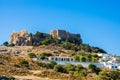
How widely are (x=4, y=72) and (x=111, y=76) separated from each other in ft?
60.8

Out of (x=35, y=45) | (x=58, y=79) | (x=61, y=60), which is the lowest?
(x=58, y=79)

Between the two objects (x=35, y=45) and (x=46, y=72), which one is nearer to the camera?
(x=46, y=72)

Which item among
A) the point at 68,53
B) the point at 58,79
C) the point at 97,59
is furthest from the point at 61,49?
the point at 58,79

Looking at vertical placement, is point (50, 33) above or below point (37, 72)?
above

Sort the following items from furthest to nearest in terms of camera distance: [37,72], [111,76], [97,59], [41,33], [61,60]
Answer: [41,33] < [97,59] < [61,60] < [111,76] < [37,72]

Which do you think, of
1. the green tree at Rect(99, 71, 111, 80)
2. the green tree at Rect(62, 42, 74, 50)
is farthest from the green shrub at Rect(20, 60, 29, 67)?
the green tree at Rect(62, 42, 74, 50)

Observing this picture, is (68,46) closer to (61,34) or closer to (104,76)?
(61,34)

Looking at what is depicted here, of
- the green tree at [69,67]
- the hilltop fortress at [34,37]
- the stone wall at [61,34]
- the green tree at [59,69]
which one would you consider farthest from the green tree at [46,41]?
the green tree at [59,69]

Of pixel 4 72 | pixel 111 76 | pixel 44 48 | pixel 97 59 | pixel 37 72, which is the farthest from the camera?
pixel 44 48

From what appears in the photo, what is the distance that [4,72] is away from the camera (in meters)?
52.8

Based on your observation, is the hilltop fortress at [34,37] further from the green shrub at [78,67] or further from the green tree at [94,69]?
the green tree at [94,69]

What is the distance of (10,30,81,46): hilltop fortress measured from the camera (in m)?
89.1

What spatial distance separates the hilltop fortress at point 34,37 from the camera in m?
89.1

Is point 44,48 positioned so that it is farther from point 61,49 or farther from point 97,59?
point 97,59
